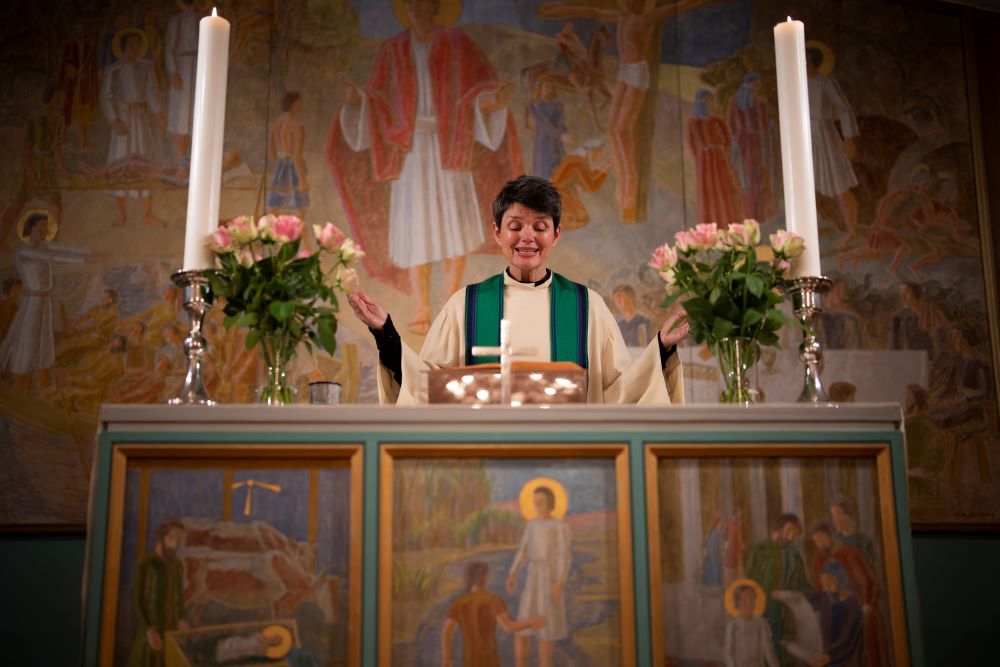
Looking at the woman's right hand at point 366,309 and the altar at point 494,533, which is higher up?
the woman's right hand at point 366,309

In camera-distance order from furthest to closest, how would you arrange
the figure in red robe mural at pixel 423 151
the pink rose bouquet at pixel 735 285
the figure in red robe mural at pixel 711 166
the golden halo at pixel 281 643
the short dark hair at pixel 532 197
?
the figure in red robe mural at pixel 711 166 → the figure in red robe mural at pixel 423 151 → the short dark hair at pixel 532 197 → the pink rose bouquet at pixel 735 285 → the golden halo at pixel 281 643

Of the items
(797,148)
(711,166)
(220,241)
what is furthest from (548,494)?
(711,166)

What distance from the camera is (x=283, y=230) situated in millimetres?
3045

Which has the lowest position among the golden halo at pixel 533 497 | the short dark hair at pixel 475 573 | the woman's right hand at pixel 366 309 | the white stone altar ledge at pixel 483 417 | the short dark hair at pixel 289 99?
the short dark hair at pixel 475 573

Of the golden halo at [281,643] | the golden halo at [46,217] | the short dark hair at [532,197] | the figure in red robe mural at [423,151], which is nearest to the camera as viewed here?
the golden halo at [281,643]

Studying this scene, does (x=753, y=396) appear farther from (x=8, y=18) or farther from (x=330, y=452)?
(x=8, y=18)

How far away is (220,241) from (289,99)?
9.71 feet

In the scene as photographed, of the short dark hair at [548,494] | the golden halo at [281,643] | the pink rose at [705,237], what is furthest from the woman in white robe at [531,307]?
the golden halo at [281,643]

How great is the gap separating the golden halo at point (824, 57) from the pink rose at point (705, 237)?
137 inches

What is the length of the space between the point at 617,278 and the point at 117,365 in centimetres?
273

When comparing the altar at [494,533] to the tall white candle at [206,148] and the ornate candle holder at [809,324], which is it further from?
the tall white candle at [206,148]

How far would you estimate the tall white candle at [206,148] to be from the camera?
3084 mm

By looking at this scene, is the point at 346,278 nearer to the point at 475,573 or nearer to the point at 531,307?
the point at 475,573

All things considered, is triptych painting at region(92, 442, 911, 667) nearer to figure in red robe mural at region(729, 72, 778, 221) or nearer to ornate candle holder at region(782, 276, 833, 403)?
ornate candle holder at region(782, 276, 833, 403)
